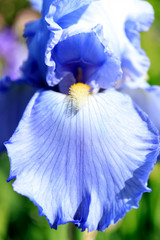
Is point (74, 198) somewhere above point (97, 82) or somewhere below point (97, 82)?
below

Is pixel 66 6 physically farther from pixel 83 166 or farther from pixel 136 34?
pixel 83 166

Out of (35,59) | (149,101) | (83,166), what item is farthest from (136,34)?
(83,166)

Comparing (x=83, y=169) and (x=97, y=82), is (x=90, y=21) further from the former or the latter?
(x=83, y=169)

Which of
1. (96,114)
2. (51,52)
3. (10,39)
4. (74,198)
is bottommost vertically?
(10,39)

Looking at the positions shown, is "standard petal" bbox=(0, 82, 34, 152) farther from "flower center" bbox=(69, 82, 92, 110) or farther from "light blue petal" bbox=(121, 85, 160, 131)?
"light blue petal" bbox=(121, 85, 160, 131)

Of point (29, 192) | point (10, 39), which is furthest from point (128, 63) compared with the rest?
point (10, 39)

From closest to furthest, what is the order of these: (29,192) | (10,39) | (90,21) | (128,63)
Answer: (29,192), (90,21), (128,63), (10,39)

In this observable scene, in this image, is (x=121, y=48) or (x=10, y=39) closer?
(x=121, y=48)
